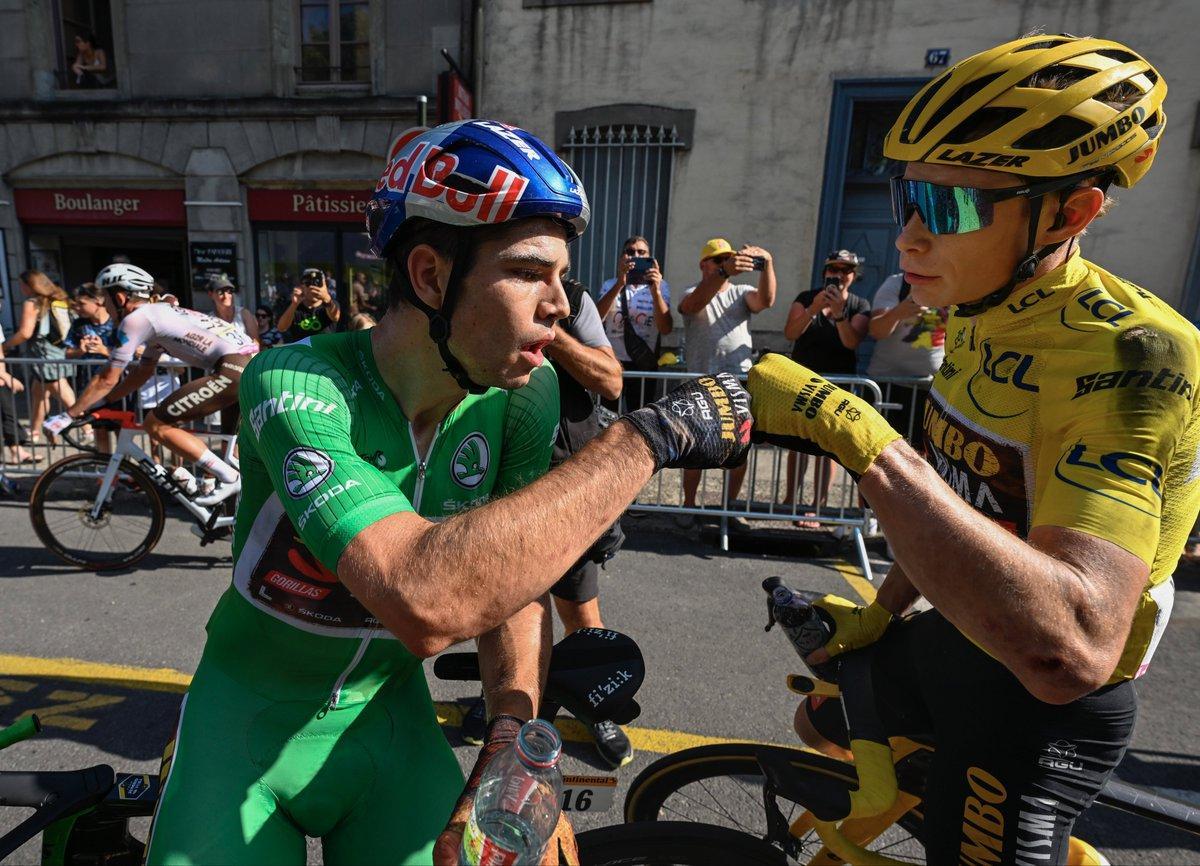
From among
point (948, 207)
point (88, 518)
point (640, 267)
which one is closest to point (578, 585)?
point (948, 207)

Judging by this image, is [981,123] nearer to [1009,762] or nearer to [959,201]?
[959,201]

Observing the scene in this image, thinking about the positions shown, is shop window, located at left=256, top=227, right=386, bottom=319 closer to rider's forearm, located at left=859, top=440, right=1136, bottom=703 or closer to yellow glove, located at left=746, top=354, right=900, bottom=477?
yellow glove, located at left=746, top=354, right=900, bottom=477

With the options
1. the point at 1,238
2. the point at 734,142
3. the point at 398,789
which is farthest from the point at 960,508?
the point at 1,238

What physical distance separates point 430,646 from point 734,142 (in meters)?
10.7

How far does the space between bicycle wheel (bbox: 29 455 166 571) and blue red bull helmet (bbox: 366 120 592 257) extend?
4794 millimetres

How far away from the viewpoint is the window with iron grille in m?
10.8

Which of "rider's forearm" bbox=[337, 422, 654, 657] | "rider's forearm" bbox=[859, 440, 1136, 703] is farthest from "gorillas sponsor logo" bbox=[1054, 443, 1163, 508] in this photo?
"rider's forearm" bbox=[337, 422, 654, 657]

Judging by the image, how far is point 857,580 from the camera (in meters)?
5.27

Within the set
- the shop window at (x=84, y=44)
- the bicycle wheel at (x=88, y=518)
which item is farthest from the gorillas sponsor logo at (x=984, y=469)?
the shop window at (x=84, y=44)

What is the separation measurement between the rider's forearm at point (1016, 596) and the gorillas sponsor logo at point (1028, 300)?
0.58 metres

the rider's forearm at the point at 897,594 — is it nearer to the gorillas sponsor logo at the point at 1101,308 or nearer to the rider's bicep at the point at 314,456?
the gorillas sponsor logo at the point at 1101,308

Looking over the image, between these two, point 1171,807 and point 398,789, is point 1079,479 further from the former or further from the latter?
point 398,789

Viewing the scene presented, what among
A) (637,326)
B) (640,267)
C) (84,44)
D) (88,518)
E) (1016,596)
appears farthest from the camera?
(84,44)

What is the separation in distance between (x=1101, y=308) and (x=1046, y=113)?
0.42 meters
